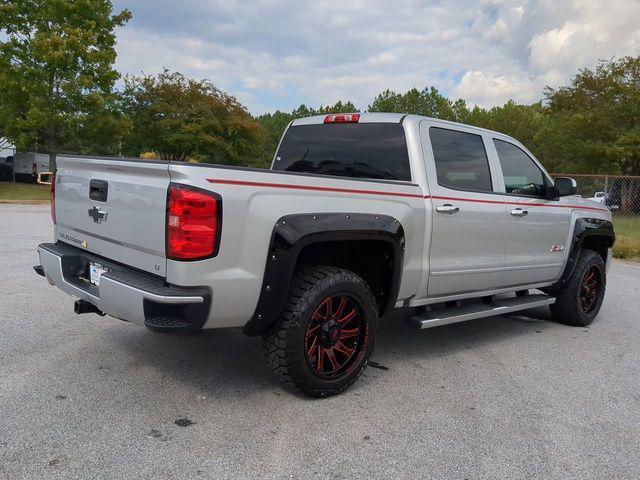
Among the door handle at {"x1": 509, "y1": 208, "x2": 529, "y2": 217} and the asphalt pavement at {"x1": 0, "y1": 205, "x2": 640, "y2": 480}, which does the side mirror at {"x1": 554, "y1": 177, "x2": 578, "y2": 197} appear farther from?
the asphalt pavement at {"x1": 0, "y1": 205, "x2": 640, "y2": 480}

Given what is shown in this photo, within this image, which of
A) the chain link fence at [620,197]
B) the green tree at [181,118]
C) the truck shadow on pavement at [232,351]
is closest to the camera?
the truck shadow on pavement at [232,351]

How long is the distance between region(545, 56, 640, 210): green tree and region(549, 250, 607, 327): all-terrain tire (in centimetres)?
2290

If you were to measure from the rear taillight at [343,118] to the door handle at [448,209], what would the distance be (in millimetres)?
1086

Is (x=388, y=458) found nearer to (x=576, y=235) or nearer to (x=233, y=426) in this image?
(x=233, y=426)

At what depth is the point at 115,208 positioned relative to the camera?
11.3 feet

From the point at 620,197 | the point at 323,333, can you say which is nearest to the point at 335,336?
the point at 323,333

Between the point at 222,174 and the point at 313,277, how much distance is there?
940mm

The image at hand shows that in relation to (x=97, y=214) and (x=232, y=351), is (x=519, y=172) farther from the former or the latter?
(x=97, y=214)

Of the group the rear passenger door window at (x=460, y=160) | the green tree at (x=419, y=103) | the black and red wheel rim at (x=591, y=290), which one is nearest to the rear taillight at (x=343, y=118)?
the rear passenger door window at (x=460, y=160)

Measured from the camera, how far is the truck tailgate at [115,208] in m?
3.14

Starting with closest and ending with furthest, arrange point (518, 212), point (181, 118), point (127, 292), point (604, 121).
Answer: point (127, 292)
point (518, 212)
point (604, 121)
point (181, 118)

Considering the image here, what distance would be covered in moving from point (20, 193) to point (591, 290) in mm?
22812

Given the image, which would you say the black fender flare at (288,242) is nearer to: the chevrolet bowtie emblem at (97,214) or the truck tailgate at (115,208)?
the truck tailgate at (115,208)

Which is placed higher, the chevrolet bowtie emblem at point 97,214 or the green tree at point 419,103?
the green tree at point 419,103
